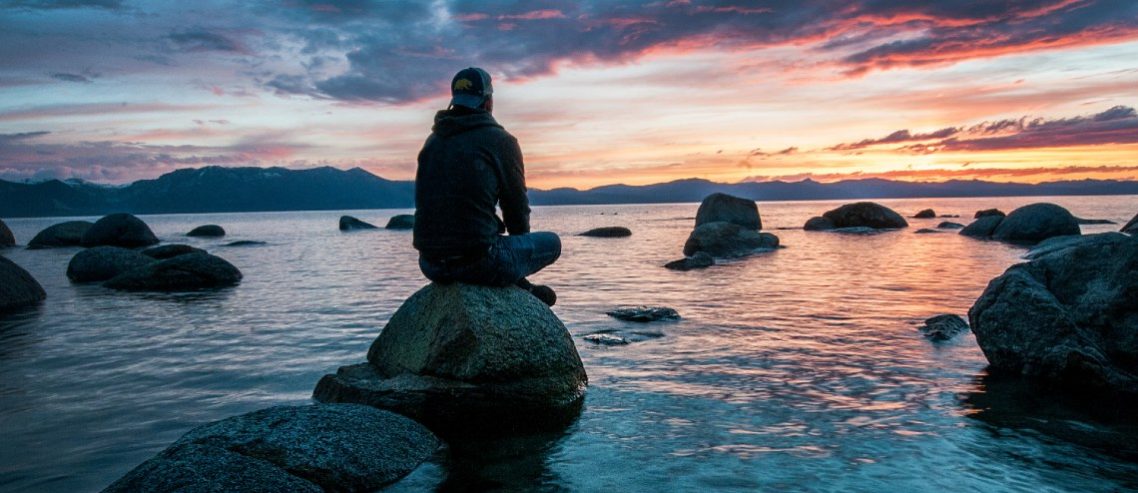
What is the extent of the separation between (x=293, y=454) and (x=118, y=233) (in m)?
41.9

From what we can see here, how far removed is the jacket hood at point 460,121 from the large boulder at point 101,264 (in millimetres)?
18507

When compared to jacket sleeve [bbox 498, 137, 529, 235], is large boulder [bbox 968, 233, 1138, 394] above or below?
below

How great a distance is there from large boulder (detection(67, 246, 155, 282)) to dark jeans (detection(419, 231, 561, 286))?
59.7 ft

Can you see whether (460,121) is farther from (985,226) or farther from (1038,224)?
(985,226)

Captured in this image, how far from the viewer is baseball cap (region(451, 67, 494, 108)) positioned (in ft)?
23.2

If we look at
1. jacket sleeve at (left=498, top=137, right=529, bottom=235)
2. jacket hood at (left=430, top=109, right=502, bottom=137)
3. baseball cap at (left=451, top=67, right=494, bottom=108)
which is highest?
baseball cap at (left=451, top=67, right=494, bottom=108)

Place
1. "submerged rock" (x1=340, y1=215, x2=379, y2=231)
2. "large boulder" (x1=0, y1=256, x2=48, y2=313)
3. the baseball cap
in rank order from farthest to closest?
"submerged rock" (x1=340, y1=215, x2=379, y2=231), "large boulder" (x1=0, y1=256, x2=48, y2=313), the baseball cap

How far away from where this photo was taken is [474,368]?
677 cm

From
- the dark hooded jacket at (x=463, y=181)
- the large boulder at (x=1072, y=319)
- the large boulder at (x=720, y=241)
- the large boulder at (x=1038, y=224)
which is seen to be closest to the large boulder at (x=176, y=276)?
the dark hooded jacket at (x=463, y=181)

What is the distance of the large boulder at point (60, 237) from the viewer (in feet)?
141

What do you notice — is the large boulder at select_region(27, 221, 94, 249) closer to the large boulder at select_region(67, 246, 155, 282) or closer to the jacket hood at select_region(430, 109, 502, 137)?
the large boulder at select_region(67, 246, 155, 282)

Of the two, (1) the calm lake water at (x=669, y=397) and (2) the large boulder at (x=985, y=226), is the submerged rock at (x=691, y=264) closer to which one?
(1) the calm lake water at (x=669, y=397)

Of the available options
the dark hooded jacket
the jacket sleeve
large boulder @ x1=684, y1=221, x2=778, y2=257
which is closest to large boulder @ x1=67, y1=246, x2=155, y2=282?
the dark hooded jacket

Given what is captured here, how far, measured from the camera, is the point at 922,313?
13141 mm
